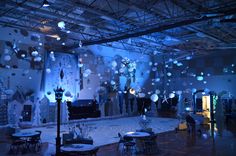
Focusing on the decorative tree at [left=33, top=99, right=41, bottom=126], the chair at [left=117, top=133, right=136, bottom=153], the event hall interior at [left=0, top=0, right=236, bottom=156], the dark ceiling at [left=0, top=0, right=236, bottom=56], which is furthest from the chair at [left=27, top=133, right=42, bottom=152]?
the decorative tree at [left=33, top=99, right=41, bottom=126]

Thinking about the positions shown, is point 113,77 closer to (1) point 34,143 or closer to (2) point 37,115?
(2) point 37,115

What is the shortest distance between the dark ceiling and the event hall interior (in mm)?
50

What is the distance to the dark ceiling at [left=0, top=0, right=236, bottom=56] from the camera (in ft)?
31.2

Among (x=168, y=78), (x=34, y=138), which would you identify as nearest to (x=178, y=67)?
(x=168, y=78)

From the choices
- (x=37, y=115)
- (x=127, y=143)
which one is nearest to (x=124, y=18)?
(x=127, y=143)

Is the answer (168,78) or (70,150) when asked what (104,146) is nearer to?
(70,150)

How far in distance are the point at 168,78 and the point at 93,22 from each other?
36.9ft

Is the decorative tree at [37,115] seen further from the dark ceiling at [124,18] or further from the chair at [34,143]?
the chair at [34,143]

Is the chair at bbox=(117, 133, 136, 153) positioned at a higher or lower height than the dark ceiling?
lower

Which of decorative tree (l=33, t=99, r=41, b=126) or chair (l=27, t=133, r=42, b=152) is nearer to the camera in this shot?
chair (l=27, t=133, r=42, b=152)

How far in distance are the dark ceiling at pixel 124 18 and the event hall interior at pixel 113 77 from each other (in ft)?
0.16

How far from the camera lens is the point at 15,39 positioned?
13.4 m

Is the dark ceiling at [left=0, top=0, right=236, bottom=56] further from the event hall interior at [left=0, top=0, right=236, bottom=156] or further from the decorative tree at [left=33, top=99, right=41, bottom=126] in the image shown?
the decorative tree at [left=33, top=99, right=41, bottom=126]

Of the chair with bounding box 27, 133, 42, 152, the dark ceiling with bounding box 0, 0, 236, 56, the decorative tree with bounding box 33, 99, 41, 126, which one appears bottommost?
the chair with bounding box 27, 133, 42, 152
